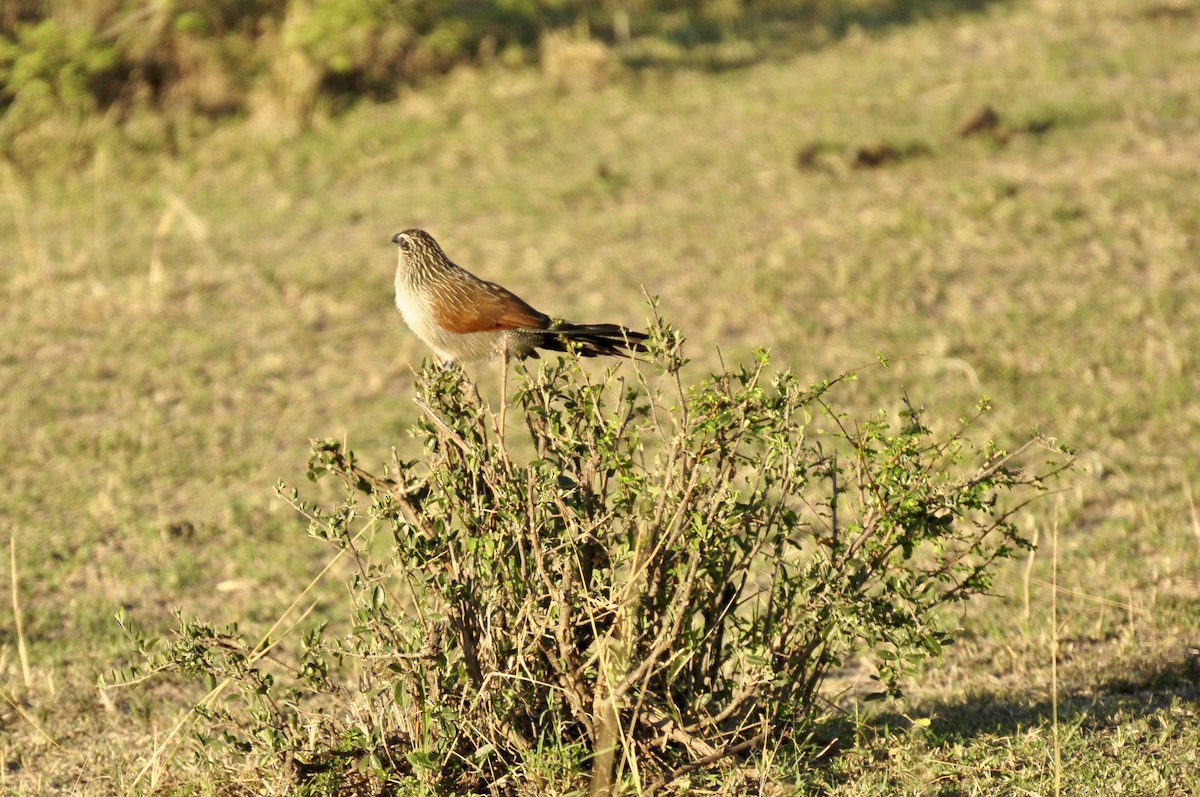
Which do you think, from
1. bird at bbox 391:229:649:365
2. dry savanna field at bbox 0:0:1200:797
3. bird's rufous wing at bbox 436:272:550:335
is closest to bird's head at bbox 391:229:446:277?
bird at bbox 391:229:649:365

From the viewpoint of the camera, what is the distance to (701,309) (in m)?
9.30

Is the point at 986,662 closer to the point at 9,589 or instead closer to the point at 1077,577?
the point at 1077,577

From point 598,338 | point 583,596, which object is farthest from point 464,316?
point 583,596

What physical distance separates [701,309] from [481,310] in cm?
460

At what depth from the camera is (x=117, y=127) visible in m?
12.0

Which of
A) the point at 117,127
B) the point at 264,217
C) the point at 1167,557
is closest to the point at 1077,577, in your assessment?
the point at 1167,557

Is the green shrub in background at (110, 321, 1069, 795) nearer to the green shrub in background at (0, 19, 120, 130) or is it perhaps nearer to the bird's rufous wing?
the bird's rufous wing

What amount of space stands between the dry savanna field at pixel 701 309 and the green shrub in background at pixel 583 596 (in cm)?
26

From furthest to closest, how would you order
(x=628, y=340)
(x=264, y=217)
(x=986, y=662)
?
(x=264, y=217) < (x=986, y=662) < (x=628, y=340)

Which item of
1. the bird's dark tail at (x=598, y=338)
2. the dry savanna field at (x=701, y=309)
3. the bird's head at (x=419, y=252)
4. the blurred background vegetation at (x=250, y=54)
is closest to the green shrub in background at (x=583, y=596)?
the bird's dark tail at (x=598, y=338)

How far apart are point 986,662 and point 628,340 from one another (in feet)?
7.66

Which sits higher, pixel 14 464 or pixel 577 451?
pixel 577 451

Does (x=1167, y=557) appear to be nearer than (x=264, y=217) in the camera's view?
Yes

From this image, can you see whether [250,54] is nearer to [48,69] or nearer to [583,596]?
[48,69]
